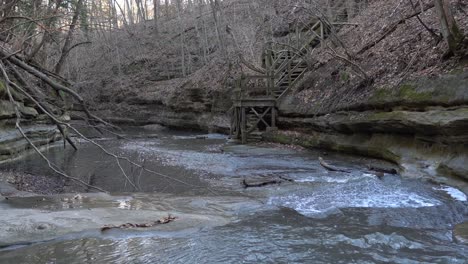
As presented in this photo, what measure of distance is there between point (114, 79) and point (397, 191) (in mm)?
35884

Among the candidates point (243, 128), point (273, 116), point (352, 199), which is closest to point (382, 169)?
point (352, 199)

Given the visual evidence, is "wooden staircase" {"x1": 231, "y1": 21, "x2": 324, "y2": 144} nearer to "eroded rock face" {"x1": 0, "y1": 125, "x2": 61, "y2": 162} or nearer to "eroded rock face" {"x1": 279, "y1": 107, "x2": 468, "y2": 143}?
"eroded rock face" {"x1": 279, "y1": 107, "x2": 468, "y2": 143}

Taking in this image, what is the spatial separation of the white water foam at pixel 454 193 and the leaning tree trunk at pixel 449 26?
12.8ft

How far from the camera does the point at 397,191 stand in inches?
378

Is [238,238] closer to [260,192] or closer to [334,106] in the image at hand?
[260,192]

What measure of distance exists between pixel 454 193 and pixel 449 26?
15.5ft

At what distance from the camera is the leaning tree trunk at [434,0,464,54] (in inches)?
436

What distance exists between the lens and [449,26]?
36.7 ft

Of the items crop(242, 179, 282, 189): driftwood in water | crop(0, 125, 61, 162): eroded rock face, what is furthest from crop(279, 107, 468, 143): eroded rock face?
crop(0, 125, 61, 162): eroded rock face

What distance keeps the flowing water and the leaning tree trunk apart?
12.6 feet

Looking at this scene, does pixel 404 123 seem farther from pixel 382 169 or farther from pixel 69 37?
pixel 69 37

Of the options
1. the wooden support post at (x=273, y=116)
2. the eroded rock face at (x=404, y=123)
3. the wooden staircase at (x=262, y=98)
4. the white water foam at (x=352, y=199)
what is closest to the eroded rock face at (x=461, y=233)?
the white water foam at (x=352, y=199)

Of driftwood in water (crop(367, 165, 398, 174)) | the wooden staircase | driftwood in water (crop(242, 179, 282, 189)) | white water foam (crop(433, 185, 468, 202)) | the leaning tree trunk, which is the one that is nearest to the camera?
white water foam (crop(433, 185, 468, 202))

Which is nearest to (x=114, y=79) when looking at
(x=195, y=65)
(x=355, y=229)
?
(x=195, y=65)
